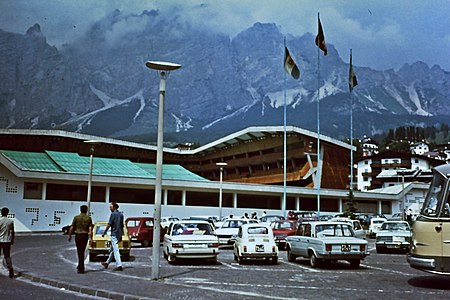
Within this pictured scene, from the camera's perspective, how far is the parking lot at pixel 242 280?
37.2ft

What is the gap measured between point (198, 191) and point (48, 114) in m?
114

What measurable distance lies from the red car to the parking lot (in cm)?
737

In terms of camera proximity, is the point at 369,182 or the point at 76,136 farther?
the point at 369,182

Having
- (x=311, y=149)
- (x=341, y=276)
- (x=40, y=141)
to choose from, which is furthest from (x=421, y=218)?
(x=40, y=141)

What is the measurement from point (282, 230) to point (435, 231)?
15336 millimetres

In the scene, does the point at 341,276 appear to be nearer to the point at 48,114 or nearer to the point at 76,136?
the point at 76,136

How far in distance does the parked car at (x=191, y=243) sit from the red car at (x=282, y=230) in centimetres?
845

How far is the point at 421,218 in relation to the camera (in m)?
12.5

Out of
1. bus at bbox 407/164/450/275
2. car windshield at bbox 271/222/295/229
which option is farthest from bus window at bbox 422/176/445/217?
car windshield at bbox 271/222/295/229

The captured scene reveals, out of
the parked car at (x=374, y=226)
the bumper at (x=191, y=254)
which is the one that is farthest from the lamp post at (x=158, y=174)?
the parked car at (x=374, y=226)

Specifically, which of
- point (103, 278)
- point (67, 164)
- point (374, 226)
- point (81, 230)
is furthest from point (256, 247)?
point (67, 164)

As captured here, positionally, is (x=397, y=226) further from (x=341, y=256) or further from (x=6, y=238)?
(x=6, y=238)

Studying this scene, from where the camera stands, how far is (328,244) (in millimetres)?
16562

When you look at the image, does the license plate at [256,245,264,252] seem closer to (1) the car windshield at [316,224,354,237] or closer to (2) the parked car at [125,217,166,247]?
(1) the car windshield at [316,224,354,237]
